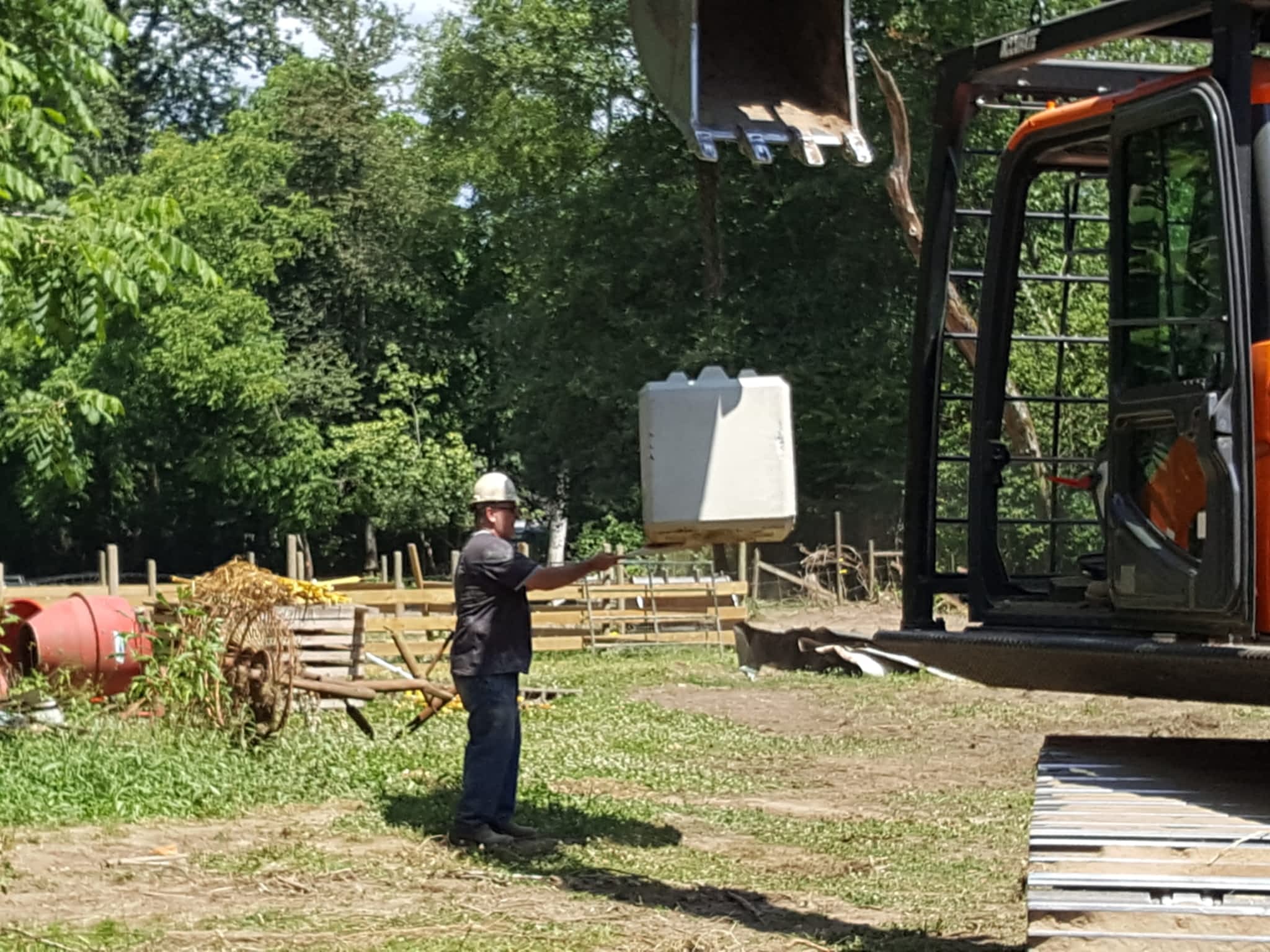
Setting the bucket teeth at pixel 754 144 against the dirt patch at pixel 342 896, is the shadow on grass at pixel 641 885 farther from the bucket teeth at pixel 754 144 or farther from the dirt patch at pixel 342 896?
the bucket teeth at pixel 754 144

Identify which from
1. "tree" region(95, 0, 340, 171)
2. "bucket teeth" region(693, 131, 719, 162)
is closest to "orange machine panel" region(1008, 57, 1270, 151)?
"bucket teeth" region(693, 131, 719, 162)

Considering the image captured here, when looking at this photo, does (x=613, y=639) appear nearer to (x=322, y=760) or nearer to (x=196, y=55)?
(x=322, y=760)

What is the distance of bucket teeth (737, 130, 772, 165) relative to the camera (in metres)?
7.25

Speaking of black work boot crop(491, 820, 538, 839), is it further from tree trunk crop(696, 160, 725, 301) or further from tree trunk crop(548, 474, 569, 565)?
tree trunk crop(548, 474, 569, 565)

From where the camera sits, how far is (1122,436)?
5.58 m

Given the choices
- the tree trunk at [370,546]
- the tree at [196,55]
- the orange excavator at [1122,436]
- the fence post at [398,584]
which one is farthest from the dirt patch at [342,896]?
the tree at [196,55]

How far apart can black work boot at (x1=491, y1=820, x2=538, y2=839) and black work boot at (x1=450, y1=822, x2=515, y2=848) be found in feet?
0.08

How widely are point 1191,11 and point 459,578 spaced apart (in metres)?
5.70

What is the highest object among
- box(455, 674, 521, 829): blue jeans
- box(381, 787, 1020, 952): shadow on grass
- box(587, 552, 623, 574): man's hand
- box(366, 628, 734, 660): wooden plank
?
box(587, 552, 623, 574): man's hand

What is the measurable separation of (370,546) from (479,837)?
135ft

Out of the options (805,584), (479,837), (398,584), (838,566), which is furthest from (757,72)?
(838,566)

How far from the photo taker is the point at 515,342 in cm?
4341

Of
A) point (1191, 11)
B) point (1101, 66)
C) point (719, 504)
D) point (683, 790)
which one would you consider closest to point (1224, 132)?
point (1191, 11)

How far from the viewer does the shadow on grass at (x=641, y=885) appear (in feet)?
25.3
